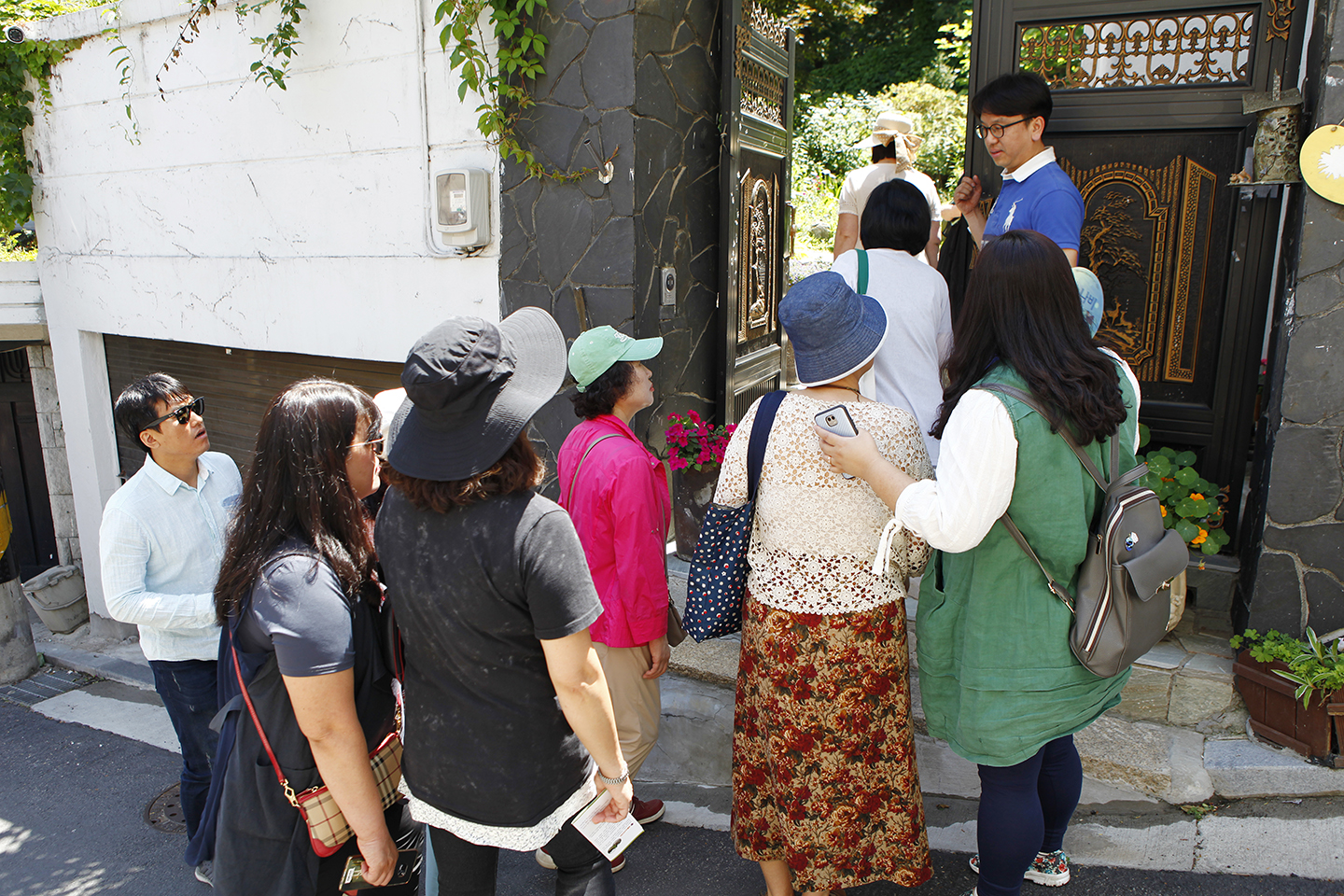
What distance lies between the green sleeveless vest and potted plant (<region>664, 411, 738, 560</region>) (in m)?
1.73

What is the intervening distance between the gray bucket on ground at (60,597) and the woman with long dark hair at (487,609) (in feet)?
23.3

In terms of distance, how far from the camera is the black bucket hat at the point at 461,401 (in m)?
1.76

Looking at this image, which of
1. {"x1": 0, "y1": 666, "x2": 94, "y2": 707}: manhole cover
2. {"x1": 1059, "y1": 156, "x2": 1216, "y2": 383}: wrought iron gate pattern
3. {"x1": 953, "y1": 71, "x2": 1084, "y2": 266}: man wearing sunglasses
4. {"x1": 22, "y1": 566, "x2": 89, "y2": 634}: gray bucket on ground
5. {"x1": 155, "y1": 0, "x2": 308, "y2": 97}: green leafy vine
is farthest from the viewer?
{"x1": 22, "y1": 566, "x2": 89, "y2": 634}: gray bucket on ground

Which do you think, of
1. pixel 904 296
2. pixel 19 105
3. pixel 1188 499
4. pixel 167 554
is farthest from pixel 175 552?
pixel 19 105

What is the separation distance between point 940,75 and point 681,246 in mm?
16128

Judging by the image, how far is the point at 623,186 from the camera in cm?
413

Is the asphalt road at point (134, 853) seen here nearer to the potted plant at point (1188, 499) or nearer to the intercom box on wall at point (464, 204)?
the potted plant at point (1188, 499)

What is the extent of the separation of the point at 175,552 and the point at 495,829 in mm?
1933

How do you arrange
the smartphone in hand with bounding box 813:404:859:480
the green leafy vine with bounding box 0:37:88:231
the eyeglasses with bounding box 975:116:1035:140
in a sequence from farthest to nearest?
the green leafy vine with bounding box 0:37:88:231 → the eyeglasses with bounding box 975:116:1035:140 → the smartphone in hand with bounding box 813:404:859:480

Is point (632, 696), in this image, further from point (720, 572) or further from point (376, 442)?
point (376, 442)

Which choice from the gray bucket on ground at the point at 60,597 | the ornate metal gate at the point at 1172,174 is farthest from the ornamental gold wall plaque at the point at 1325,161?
the gray bucket on ground at the point at 60,597

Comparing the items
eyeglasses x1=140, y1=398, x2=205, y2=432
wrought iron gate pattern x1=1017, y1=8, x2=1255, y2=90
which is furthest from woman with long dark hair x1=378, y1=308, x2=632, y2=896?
wrought iron gate pattern x1=1017, y1=8, x2=1255, y2=90

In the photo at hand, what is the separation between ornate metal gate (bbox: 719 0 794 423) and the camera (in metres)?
4.64

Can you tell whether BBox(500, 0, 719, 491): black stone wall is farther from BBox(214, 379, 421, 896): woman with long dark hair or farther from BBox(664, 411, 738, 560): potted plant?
BBox(214, 379, 421, 896): woman with long dark hair
